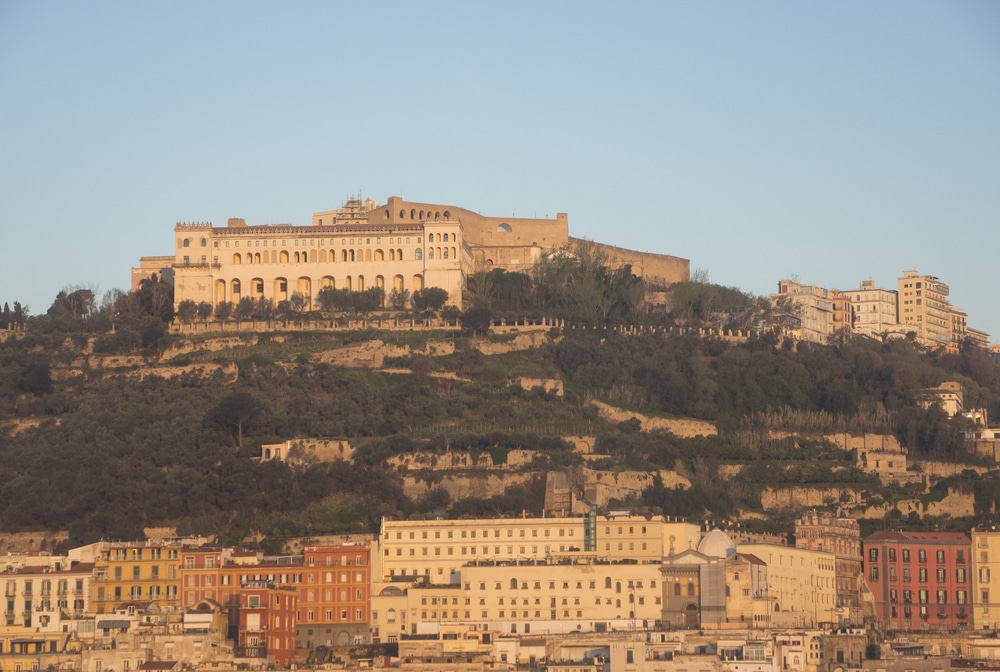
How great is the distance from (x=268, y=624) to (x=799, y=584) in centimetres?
1756

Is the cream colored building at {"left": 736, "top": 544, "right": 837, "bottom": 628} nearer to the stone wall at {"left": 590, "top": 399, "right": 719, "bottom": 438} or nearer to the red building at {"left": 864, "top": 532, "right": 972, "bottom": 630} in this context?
the red building at {"left": 864, "top": 532, "right": 972, "bottom": 630}

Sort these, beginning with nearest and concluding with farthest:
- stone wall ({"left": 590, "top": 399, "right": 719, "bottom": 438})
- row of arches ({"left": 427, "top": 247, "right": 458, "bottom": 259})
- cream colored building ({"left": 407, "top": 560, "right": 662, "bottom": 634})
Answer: cream colored building ({"left": 407, "top": 560, "right": 662, "bottom": 634}), stone wall ({"left": 590, "top": 399, "right": 719, "bottom": 438}), row of arches ({"left": 427, "top": 247, "right": 458, "bottom": 259})

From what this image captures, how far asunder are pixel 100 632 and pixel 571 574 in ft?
47.7

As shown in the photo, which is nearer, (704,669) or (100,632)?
(704,669)

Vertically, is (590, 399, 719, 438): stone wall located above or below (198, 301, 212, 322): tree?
below

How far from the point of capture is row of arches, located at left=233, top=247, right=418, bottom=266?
9712 cm

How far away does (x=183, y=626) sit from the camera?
199 ft

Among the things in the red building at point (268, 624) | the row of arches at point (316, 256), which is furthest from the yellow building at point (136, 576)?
the row of arches at point (316, 256)

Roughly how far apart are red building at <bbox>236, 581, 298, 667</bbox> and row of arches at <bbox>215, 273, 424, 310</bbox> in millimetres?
34606

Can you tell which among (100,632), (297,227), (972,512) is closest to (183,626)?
(100,632)

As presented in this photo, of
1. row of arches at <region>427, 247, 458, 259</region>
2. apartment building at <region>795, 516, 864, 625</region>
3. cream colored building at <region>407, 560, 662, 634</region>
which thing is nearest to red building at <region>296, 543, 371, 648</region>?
cream colored building at <region>407, 560, 662, 634</region>

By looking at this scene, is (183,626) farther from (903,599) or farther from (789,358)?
(789,358)

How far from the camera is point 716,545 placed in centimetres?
6656

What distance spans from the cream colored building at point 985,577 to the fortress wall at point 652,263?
37.9 metres
